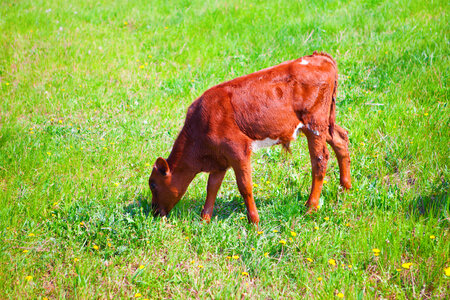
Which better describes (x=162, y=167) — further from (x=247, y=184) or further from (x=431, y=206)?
→ (x=431, y=206)

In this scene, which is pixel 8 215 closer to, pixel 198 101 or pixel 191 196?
pixel 191 196

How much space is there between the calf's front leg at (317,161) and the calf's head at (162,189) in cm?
150

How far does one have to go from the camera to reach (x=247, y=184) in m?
4.20

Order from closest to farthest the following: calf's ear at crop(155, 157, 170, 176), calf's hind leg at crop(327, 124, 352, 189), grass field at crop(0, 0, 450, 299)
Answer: grass field at crop(0, 0, 450, 299), calf's ear at crop(155, 157, 170, 176), calf's hind leg at crop(327, 124, 352, 189)

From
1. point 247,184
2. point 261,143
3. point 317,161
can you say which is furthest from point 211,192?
point 317,161

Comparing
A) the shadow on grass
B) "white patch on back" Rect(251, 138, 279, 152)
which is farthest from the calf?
the shadow on grass

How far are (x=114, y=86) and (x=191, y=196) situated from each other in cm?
346

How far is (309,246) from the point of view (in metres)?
3.87

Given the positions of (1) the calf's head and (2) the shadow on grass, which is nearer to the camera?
(2) the shadow on grass

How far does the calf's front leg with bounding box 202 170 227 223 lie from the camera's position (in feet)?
14.8

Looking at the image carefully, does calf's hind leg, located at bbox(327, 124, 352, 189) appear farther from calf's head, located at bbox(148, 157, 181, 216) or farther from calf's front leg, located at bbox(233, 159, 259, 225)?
calf's head, located at bbox(148, 157, 181, 216)

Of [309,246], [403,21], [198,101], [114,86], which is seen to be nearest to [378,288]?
[309,246]

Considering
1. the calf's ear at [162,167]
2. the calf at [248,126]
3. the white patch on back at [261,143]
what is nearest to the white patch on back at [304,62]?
the calf at [248,126]

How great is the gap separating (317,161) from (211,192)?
1.22 meters
